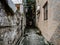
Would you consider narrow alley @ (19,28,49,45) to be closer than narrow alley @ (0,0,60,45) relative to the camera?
No

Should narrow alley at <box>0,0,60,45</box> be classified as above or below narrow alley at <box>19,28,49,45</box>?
above

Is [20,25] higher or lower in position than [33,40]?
higher

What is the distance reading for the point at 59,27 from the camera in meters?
6.11

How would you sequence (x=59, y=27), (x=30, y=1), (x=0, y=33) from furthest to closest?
(x=30, y=1) → (x=59, y=27) → (x=0, y=33)

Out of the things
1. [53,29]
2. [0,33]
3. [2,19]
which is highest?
[2,19]

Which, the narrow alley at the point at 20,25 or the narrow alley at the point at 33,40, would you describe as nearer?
the narrow alley at the point at 20,25

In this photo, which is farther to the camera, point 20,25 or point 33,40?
point 33,40

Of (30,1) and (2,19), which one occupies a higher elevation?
(30,1)

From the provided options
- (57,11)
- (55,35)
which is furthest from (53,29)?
(57,11)

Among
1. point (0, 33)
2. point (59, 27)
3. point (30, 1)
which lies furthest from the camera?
point (30, 1)

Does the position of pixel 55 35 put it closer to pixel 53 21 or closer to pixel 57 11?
pixel 53 21

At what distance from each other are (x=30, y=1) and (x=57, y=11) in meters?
14.7

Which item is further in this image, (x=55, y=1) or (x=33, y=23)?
(x=33, y=23)

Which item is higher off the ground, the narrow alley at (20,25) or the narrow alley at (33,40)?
the narrow alley at (20,25)
